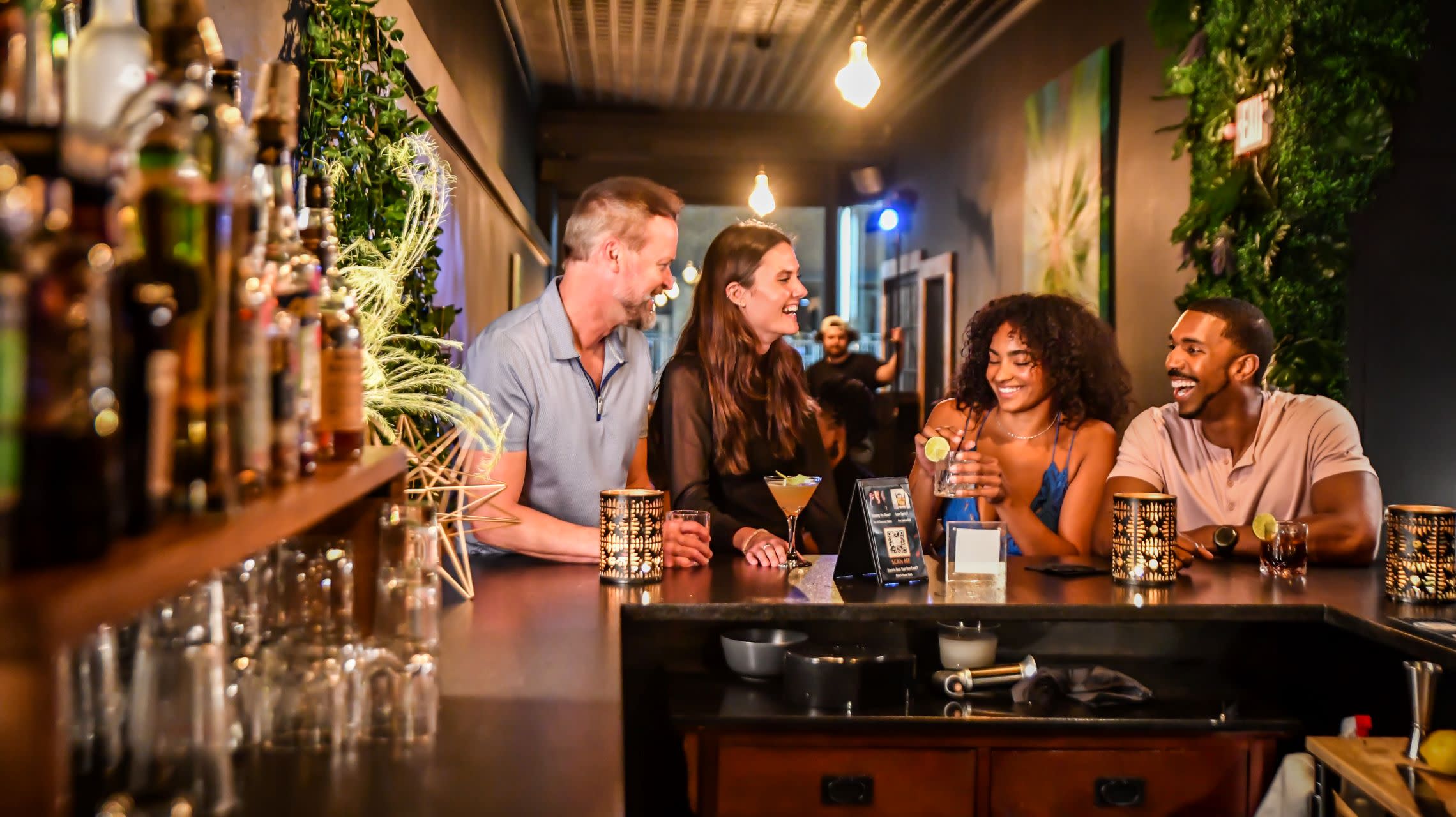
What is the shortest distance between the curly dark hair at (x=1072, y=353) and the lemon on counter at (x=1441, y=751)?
1.46 m

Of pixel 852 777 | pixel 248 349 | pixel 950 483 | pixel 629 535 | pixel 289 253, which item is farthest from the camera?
pixel 950 483

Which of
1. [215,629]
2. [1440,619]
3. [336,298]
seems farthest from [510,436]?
[1440,619]

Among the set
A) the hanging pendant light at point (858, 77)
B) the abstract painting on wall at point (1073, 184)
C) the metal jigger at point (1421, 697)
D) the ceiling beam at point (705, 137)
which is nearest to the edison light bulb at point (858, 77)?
the hanging pendant light at point (858, 77)

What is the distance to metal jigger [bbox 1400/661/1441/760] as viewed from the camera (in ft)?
5.73

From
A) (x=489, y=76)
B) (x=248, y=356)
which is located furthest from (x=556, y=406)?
(x=489, y=76)

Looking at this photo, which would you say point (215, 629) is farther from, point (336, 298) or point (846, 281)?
point (846, 281)

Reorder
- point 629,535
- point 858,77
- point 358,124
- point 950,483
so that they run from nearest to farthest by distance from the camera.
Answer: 1. point 629,535
2. point 358,124
3. point 950,483
4. point 858,77

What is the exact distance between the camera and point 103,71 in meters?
0.82

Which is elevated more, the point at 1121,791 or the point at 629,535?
the point at 629,535

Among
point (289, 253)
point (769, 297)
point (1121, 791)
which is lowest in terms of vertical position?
point (1121, 791)

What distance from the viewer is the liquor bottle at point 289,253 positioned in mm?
1085

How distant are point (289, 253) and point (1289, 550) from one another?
2.00m

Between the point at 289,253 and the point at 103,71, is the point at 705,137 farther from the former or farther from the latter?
the point at 103,71

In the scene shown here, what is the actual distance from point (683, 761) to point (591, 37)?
5.99m
